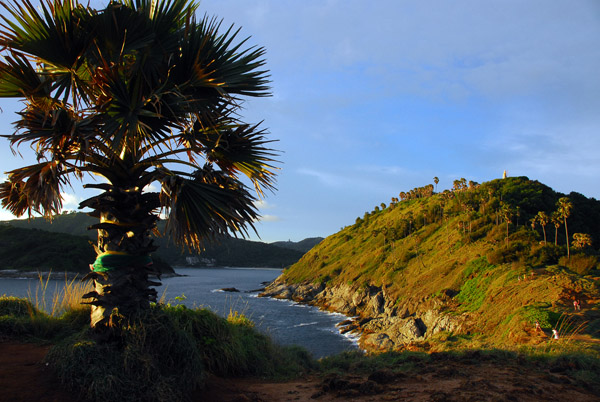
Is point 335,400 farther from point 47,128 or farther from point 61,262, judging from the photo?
point 61,262

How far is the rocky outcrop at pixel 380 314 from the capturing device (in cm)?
3466

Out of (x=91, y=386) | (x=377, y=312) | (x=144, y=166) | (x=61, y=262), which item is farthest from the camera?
(x=61, y=262)

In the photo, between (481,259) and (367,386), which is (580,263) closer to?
(481,259)

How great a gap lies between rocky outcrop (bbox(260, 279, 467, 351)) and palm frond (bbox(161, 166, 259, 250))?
16.6 m

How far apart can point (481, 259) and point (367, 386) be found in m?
40.1

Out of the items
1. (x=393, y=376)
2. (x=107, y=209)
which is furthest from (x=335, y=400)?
(x=107, y=209)

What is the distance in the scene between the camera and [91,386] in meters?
4.98

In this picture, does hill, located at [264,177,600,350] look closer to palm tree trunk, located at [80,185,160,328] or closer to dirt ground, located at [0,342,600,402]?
dirt ground, located at [0,342,600,402]

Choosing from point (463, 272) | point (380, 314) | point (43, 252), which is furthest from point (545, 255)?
point (43, 252)

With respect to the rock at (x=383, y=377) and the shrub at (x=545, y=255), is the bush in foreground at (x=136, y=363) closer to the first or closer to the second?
the rock at (x=383, y=377)

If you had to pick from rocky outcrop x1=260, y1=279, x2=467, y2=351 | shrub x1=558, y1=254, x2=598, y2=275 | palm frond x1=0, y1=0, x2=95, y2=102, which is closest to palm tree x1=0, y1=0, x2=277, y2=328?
palm frond x1=0, y1=0, x2=95, y2=102

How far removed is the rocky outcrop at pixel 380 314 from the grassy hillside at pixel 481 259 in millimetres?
1148

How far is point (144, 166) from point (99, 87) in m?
1.38

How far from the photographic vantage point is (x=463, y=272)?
41.8m
